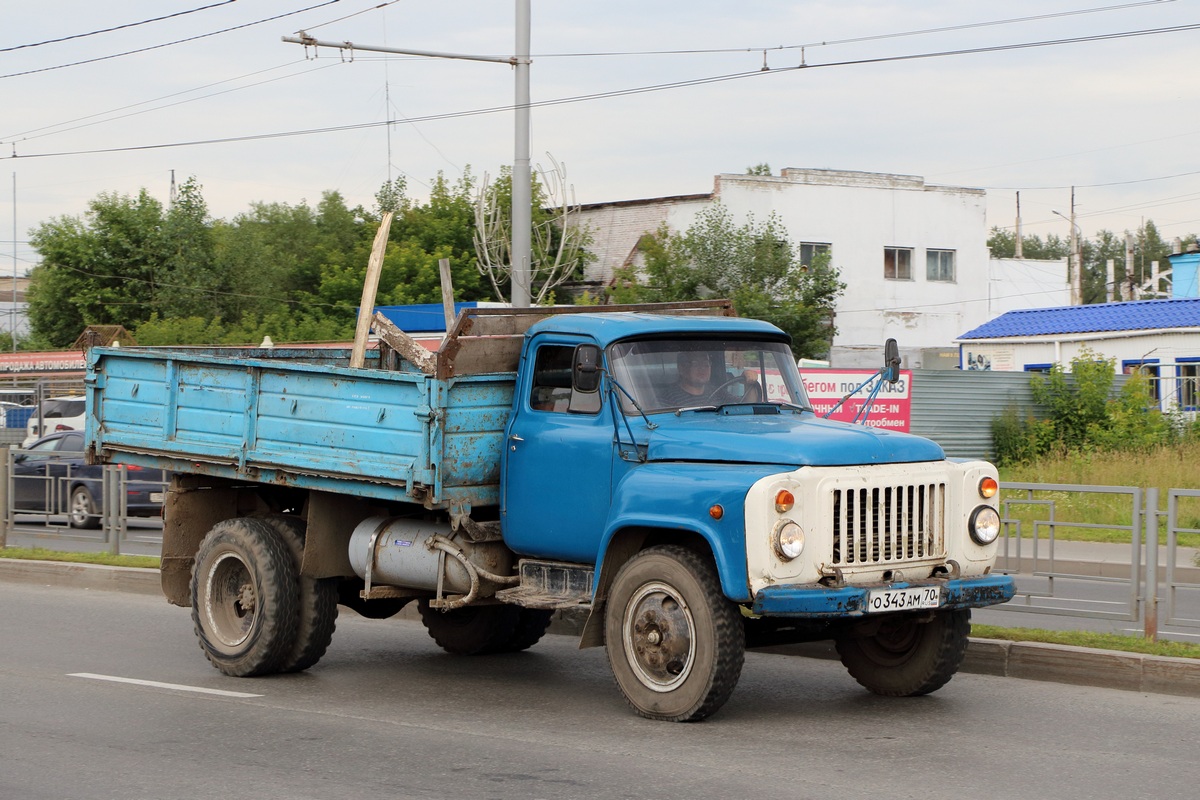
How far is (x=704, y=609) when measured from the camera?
730cm

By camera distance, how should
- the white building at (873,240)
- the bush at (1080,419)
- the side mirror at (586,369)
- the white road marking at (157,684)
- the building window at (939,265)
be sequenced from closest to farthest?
the side mirror at (586,369) → the white road marking at (157,684) → the bush at (1080,419) → the white building at (873,240) → the building window at (939,265)

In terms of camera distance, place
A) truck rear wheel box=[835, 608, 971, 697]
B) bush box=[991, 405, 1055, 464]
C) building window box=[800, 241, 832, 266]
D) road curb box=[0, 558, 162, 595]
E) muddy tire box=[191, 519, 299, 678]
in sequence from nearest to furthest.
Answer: truck rear wheel box=[835, 608, 971, 697] < muddy tire box=[191, 519, 299, 678] < road curb box=[0, 558, 162, 595] < bush box=[991, 405, 1055, 464] < building window box=[800, 241, 832, 266]

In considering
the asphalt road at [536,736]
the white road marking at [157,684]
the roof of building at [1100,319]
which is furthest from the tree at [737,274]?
the white road marking at [157,684]

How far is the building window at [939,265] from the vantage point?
4719 cm

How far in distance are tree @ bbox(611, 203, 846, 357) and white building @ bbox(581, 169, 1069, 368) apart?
2993 millimetres

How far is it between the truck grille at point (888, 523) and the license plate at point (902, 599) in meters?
0.21

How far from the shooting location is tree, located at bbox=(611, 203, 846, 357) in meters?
37.9

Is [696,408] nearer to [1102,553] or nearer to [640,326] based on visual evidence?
[640,326]

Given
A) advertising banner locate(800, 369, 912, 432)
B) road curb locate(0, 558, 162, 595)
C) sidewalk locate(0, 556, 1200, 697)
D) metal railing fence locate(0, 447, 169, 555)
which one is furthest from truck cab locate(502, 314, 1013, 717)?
advertising banner locate(800, 369, 912, 432)

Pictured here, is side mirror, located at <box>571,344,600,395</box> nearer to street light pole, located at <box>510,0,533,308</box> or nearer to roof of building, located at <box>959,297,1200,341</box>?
street light pole, located at <box>510,0,533,308</box>

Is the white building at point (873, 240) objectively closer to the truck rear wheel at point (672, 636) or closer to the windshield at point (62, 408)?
the windshield at point (62, 408)

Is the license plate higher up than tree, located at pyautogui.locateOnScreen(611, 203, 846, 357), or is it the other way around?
tree, located at pyautogui.locateOnScreen(611, 203, 846, 357)

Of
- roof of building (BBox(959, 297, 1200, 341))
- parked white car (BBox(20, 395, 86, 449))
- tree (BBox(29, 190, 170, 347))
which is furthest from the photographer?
tree (BBox(29, 190, 170, 347))

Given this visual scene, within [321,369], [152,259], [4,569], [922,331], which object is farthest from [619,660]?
[152,259]
